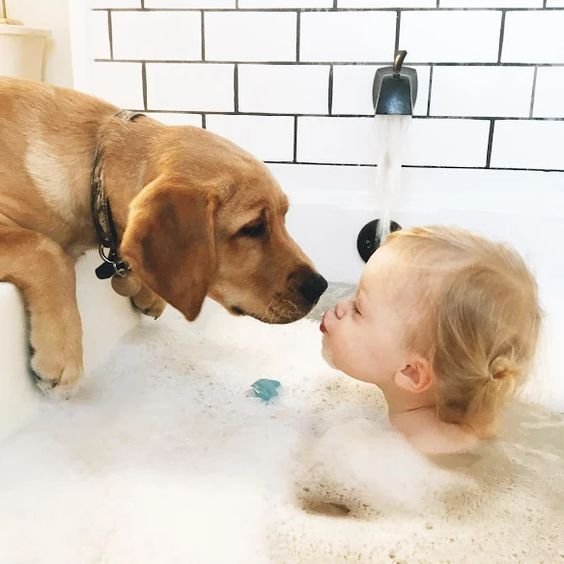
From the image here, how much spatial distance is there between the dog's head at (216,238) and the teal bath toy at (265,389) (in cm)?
19

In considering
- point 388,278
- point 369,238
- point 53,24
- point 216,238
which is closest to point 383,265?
point 388,278

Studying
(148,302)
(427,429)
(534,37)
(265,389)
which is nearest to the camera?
(427,429)

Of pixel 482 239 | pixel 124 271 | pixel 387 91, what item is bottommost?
pixel 124 271

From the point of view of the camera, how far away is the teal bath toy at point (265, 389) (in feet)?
4.58

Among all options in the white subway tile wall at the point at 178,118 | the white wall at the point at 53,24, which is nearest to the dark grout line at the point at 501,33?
the white subway tile wall at the point at 178,118

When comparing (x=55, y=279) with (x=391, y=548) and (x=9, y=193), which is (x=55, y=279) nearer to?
(x=9, y=193)

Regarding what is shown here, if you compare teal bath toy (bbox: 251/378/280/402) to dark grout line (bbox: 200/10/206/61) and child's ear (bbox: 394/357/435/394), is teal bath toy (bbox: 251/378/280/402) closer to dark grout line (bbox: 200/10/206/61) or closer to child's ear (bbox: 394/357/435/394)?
child's ear (bbox: 394/357/435/394)

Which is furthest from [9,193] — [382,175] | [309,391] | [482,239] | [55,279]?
[382,175]

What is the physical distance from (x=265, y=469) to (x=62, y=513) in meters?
0.31

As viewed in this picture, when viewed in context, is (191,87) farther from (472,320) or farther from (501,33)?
(472,320)

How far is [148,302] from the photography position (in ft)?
5.13

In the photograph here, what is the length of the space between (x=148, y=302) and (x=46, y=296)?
39cm

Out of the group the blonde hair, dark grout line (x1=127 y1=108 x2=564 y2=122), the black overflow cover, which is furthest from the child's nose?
dark grout line (x1=127 y1=108 x2=564 y2=122)

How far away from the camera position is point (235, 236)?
123 cm
